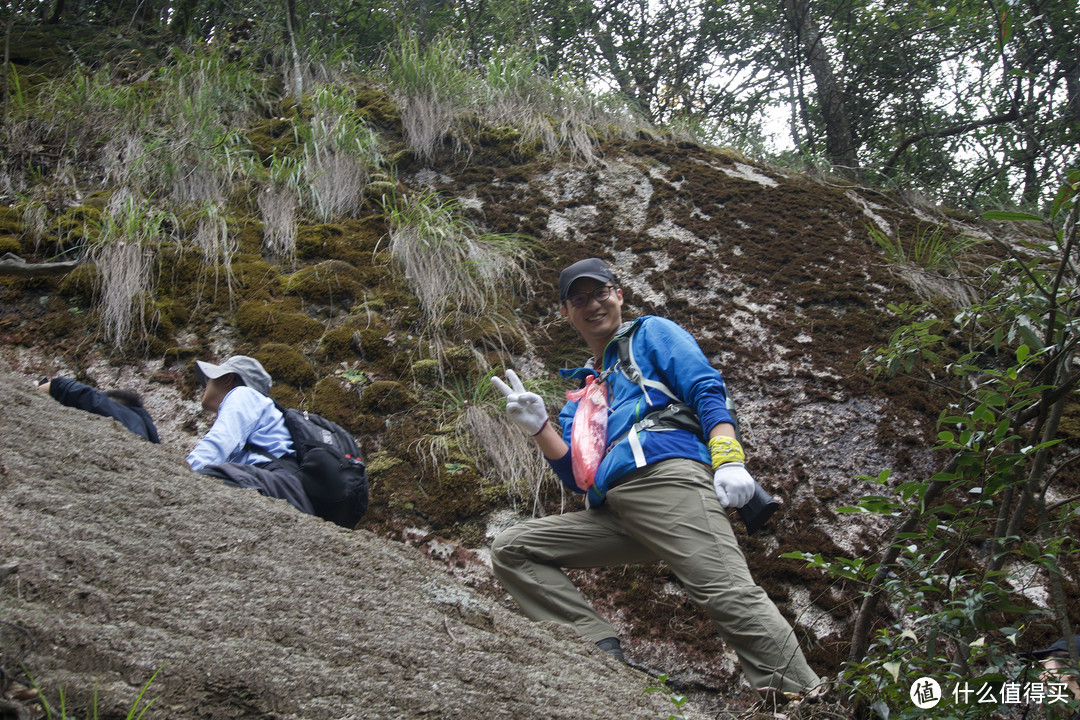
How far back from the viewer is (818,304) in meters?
4.89

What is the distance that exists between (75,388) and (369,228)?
9.02 ft

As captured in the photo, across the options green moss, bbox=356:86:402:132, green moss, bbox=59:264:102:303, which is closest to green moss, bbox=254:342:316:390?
green moss, bbox=59:264:102:303

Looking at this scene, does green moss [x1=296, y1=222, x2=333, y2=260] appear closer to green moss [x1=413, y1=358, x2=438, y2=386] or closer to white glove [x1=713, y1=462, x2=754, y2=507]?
green moss [x1=413, y1=358, x2=438, y2=386]

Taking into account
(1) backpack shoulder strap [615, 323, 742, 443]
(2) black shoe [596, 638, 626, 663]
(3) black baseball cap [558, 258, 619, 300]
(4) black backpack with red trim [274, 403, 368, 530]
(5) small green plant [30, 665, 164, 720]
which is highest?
(3) black baseball cap [558, 258, 619, 300]

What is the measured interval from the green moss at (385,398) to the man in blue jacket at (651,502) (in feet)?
4.44

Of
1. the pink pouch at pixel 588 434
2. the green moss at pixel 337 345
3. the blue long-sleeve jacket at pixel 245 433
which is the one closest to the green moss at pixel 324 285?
the green moss at pixel 337 345

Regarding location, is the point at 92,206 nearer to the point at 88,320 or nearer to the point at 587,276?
the point at 88,320

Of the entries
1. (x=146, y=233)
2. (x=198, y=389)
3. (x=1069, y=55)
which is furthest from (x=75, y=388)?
(x=1069, y=55)

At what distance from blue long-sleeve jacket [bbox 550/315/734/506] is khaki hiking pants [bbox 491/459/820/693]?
0.19 ft

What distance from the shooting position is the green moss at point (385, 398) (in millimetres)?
4441

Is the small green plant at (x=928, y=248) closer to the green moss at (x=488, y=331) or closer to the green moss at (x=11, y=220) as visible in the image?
the green moss at (x=488, y=331)

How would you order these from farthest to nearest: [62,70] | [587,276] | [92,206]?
1. [62,70]
2. [92,206]
3. [587,276]

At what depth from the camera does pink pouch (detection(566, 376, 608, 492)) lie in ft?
9.74

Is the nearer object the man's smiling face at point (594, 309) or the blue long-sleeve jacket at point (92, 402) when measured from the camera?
the man's smiling face at point (594, 309)
